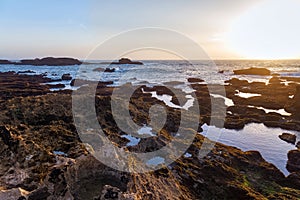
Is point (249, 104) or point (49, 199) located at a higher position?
point (49, 199)

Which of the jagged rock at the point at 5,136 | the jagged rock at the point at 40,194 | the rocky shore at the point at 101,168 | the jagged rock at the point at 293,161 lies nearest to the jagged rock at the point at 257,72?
the rocky shore at the point at 101,168

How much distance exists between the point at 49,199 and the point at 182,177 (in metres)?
7.70

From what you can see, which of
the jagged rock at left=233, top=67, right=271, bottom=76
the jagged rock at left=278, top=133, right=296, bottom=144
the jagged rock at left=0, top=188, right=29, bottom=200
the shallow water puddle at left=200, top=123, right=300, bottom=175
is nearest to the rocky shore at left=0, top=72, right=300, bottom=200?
the jagged rock at left=0, top=188, right=29, bottom=200

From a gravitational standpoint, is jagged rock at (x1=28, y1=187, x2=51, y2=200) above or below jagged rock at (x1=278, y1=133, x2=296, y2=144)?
above

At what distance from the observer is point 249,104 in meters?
40.1

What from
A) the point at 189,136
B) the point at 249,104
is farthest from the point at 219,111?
the point at 189,136

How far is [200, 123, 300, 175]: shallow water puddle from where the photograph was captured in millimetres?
20141

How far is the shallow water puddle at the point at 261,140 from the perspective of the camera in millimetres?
20141

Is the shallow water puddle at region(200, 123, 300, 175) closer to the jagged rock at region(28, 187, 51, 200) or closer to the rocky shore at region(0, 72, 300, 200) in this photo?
the rocky shore at region(0, 72, 300, 200)

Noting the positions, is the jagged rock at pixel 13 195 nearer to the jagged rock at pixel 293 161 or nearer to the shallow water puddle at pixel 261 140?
the shallow water puddle at pixel 261 140

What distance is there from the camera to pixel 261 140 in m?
24.1

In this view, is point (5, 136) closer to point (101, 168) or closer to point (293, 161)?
point (101, 168)

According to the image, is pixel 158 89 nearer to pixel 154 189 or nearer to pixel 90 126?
pixel 90 126

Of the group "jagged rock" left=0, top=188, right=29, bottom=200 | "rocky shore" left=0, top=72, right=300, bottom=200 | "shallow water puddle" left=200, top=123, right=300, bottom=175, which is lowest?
"shallow water puddle" left=200, top=123, right=300, bottom=175
